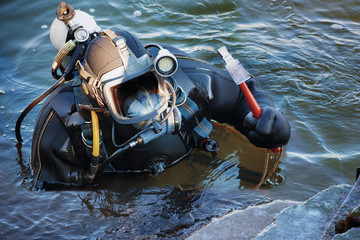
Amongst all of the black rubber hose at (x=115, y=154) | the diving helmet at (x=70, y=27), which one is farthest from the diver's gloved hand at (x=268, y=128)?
the diving helmet at (x=70, y=27)

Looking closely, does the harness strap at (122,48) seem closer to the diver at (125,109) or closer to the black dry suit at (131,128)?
the diver at (125,109)

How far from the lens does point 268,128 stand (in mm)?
2678

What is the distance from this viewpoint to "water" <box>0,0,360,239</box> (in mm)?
2945

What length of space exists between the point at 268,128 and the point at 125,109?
3.16 feet

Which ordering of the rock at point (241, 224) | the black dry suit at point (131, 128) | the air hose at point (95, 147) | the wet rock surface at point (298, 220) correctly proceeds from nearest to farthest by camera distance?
the wet rock surface at point (298, 220) < the rock at point (241, 224) < the air hose at point (95, 147) < the black dry suit at point (131, 128)

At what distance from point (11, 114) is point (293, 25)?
397 centimetres

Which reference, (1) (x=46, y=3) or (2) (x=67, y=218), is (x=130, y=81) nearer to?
(2) (x=67, y=218)

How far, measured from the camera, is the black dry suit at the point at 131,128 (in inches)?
112

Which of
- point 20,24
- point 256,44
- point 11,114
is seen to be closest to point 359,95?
point 256,44

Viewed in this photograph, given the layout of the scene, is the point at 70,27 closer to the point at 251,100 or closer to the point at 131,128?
the point at 131,128

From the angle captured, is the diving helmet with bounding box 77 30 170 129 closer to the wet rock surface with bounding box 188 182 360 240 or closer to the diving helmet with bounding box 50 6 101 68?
the diving helmet with bounding box 50 6 101 68

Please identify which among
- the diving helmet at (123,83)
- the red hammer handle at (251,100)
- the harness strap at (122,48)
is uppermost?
the harness strap at (122,48)

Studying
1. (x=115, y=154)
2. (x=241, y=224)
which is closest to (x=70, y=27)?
(x=115, y=154)

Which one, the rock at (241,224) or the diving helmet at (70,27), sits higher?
the diving helmet at (70,27)
